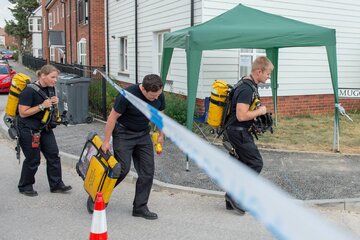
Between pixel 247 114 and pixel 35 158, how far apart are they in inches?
107

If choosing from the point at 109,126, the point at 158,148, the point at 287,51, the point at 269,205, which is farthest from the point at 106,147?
the point at 287,51

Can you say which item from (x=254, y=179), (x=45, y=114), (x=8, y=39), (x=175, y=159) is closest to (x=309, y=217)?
(x=254, y=179)

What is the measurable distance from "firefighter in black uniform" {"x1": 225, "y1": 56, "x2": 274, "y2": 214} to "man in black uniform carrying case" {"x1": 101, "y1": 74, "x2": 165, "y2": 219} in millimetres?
813

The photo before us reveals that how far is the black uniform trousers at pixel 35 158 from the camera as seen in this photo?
17.0 feet

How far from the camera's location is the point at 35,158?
17.3 feet

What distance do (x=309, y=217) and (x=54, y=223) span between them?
12.1 feet

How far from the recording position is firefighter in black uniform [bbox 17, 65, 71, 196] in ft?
16.6

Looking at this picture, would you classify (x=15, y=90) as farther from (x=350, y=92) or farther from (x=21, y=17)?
(x=21, y=17)

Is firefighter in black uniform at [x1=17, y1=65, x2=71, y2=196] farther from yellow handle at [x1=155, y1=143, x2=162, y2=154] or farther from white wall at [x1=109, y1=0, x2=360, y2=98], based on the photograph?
white wall at [x1=109, y1=0, x2=360, y2=98]

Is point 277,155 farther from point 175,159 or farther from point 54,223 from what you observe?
point 54,223

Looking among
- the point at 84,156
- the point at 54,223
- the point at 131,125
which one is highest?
the point at 131,125

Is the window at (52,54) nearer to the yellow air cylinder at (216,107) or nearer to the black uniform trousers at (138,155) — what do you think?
the yellow air cylinder at (216,107)

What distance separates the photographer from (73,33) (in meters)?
25.8

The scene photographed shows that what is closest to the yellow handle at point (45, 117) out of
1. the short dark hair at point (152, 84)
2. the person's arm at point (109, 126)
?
the person's arm at point (109, 126)
